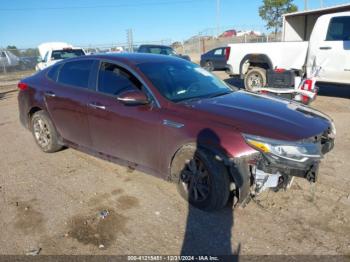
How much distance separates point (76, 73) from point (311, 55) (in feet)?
22.1

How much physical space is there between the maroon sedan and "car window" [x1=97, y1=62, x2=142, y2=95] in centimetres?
1

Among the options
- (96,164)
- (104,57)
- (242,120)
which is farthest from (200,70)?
(96,164)

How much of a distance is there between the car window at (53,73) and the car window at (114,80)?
111cm

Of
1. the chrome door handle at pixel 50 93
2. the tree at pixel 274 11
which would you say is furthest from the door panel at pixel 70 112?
the tree at pixel 274 11

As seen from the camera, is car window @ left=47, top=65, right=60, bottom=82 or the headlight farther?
car window @ left=47, top=65, right=60, bottom=82

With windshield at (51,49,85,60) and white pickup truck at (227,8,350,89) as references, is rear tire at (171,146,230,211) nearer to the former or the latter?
white pickup truck at (227,8,350,89)

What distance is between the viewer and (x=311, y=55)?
9.25 metres

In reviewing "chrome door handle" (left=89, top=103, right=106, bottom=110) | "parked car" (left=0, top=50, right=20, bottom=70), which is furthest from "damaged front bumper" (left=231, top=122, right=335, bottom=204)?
"parked car" (left=0, top=50, right=20, bottom=70)

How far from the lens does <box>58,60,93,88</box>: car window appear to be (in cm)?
474

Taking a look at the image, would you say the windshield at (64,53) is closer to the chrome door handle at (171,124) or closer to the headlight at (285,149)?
the chrome door handle at (171,124)

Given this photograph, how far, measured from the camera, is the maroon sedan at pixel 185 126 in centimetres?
329

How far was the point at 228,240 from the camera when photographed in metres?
3.25

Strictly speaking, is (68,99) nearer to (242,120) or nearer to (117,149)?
(117,149)

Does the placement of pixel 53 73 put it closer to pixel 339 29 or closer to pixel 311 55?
pixel 311 55
